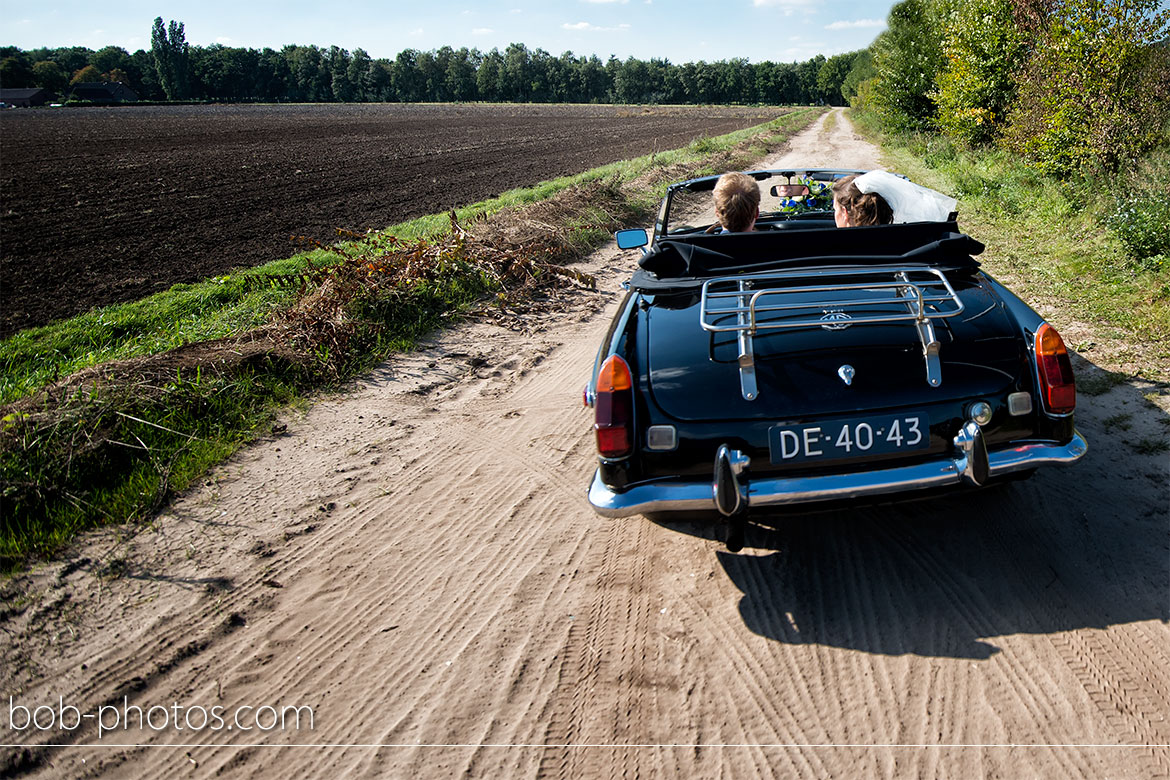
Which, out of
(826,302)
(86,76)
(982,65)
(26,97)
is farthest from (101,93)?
(826,302)

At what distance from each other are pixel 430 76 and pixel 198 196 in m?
124

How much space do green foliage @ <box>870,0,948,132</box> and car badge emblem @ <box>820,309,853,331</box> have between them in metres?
26.1

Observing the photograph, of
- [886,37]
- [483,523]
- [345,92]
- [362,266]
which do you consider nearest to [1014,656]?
[483,523]

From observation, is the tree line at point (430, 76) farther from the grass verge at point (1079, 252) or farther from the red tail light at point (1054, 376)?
the red tail light at point (1054, 376)

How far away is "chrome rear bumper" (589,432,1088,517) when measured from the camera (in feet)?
8.21

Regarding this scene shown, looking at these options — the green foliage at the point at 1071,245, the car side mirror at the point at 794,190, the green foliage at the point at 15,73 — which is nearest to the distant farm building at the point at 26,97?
the green foliage at the point at 15,73

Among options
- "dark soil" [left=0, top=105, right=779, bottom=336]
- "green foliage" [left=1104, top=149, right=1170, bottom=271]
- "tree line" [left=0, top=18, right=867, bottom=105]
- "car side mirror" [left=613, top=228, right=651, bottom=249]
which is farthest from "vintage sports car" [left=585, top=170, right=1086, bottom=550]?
"tree line" [left=0, top=18, right=867, bottom=105]

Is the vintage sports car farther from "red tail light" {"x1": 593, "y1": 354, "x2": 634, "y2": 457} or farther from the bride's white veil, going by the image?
the bride's white veil

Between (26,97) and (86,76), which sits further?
(86,76)

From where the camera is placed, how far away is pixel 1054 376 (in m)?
2.71

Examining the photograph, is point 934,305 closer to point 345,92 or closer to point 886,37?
point 886,37

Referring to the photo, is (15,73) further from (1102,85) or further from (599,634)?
(599,634)

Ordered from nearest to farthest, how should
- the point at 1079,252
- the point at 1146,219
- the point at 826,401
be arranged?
the point at 826,401, the point at 1146,219, the point at 1079,252

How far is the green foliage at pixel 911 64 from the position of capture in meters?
25.5
